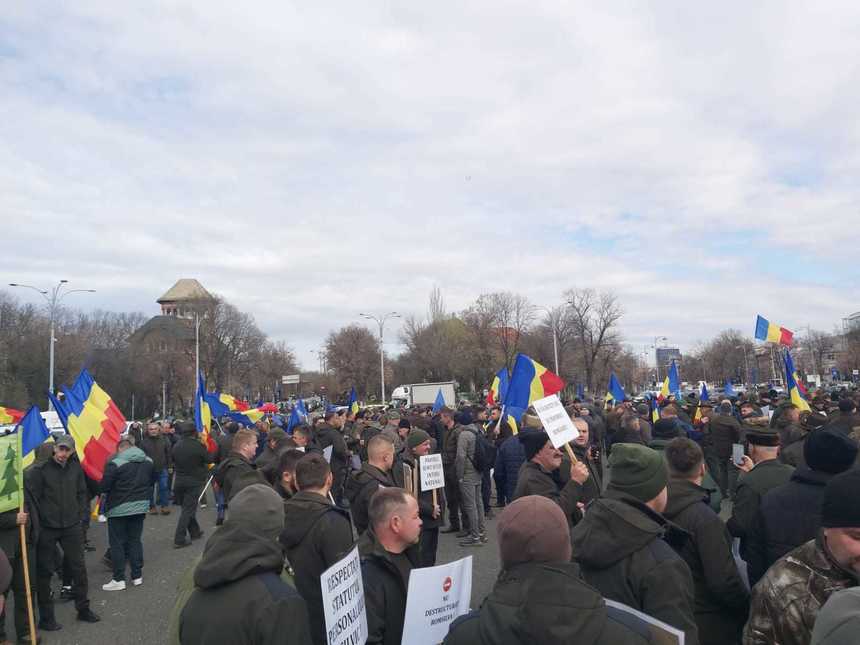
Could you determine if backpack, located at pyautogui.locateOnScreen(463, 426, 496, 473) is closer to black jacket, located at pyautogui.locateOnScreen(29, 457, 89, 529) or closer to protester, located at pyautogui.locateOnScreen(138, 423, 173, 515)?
black jacket, located at pyautogui.locateOnScreen(29, 457, 89, 529)

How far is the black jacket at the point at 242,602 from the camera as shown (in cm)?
250

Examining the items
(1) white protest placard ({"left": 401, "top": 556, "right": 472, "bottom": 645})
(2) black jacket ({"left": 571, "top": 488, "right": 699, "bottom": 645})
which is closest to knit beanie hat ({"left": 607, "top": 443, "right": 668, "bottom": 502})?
(2) black jacket ({"left": 571, "top": 488, "right": 699, "bottom": 645})

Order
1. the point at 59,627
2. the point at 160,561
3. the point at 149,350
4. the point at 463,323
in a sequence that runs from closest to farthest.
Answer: the point at 59,627 → the point at 160,561 → the point at 149,350 → the point at 463,323

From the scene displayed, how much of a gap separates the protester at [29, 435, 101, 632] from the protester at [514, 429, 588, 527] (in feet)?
16.8

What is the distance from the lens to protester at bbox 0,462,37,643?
20.9ft

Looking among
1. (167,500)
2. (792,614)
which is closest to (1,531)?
(792,614)

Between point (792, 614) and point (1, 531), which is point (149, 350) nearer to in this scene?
point (1, 531)

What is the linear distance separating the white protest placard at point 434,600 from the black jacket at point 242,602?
0.51 m

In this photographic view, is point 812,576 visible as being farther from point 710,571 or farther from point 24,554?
point 24,554

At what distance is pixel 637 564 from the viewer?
2811 mm

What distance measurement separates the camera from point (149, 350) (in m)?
63.1

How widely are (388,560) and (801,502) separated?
233cm

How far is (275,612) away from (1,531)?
5.49m

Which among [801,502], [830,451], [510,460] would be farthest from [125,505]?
[830,451]
